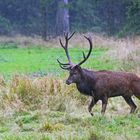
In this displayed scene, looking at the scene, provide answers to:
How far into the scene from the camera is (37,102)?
1395cm

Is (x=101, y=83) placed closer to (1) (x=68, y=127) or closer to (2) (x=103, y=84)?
(2) (x=103, y=84)

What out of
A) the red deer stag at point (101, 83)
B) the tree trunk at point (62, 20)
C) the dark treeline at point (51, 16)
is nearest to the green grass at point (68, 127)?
the red deer stag at point (101, 83)

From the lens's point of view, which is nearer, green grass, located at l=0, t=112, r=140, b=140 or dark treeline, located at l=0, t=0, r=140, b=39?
green grass, located at l=0, t=112, r=140, b=140

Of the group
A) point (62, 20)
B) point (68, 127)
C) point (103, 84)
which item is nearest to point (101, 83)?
point (103, 84)

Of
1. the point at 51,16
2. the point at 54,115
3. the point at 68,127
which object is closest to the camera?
the point at 68,127

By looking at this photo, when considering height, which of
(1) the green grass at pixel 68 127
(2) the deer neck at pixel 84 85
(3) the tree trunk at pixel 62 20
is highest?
(3) the tree trunk at pixel 62 20

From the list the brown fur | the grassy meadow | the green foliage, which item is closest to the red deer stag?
the brown fur

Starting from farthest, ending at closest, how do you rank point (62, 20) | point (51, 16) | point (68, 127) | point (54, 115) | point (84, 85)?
point (51, 16)
point (62, 20)
point (54, 115)
point (84, 85)
point (68, 127)

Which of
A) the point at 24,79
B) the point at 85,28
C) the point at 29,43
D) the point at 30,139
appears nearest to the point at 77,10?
the point at 85,28

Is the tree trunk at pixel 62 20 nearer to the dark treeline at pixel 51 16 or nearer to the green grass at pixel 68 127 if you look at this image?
the dark treeline at pixel 51 16

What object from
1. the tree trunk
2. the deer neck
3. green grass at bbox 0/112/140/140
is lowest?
green grass at bbox 0/112/140/140

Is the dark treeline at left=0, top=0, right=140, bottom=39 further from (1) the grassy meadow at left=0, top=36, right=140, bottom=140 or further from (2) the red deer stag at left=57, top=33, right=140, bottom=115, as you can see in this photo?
(2) the red deer stag at left=57, top=33, right=140, bottom=115

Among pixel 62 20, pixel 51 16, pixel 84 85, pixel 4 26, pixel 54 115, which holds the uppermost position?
pixel 51 16

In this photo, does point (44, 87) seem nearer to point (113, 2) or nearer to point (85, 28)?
point (113, 2)
